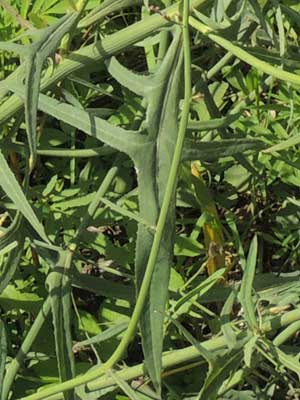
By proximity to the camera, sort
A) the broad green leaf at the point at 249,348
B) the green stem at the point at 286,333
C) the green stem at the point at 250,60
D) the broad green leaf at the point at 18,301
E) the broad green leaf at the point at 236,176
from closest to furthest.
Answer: the green stem at the point at 250,60 < the broad green leaf at the point at 249,348 < the green stem at the point at 286,333 < the broad green leaf at the point at 18,301 < the broad green leaf at the point at 236,176

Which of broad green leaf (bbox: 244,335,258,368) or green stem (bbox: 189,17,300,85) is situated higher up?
green stem (bbox: 189,17,300,85)

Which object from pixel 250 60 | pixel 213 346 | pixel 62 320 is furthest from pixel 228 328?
pixel 250 60

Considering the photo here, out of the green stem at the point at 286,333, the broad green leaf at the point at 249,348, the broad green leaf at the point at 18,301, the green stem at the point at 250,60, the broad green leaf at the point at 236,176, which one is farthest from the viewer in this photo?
the broad green leaf at the point at 236,176

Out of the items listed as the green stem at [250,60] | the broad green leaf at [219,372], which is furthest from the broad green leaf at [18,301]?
the green stem at [250,60]

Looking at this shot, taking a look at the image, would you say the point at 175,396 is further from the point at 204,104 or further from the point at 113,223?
the point at 204,104

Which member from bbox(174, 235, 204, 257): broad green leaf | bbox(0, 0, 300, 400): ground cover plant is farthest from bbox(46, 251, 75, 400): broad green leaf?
bbox(174, 235, 204, 257): broad green leaf

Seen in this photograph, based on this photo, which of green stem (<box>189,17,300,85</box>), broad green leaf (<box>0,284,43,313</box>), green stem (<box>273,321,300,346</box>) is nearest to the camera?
green stem (<box>189,17,300,85</box>)

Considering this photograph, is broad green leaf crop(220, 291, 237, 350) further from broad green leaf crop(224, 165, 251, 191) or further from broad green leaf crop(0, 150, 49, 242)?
broad green leaf crop(224, 165, 251, 191)

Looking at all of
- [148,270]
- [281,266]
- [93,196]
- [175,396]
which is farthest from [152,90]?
[281,266]

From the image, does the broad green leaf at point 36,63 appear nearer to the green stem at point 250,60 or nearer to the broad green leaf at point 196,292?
the green stem at point 250,60
